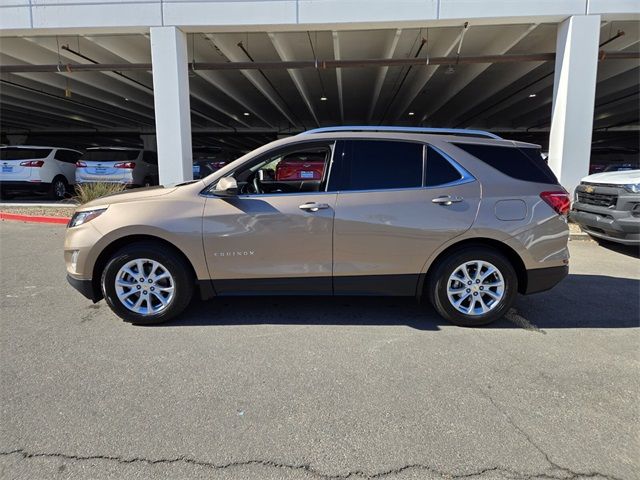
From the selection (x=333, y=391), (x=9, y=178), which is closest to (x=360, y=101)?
(x=9, y=178)

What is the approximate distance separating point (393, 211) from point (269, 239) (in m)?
1.17

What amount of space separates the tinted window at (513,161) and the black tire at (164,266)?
9.55ft

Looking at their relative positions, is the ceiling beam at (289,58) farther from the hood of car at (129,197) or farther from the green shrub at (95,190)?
the hood of car at (129,197)

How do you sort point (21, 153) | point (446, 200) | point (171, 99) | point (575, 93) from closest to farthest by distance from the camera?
point (446, 200) → point (575, 93) → point (171, 99) → point (21, 153)

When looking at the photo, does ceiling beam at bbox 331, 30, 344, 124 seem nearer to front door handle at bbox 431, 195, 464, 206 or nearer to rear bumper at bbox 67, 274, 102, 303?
front door handle at bbox 431, 195, 464, 206

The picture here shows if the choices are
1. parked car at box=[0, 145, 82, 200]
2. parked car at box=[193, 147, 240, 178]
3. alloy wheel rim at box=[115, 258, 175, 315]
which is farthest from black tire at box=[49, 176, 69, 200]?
alloy wheel rim at box=[115, 258, 175, 315]

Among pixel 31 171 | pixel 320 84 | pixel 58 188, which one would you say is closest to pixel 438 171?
pixel 31 171

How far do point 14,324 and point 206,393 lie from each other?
97.5 inches

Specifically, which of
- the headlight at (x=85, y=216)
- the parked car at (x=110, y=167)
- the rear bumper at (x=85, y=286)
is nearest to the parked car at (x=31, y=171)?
the parked car at (x=110, y=167)

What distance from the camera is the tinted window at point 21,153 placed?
484 inches

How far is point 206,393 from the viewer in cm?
295

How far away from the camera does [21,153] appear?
12359 mm

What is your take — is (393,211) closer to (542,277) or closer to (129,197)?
(542,277)

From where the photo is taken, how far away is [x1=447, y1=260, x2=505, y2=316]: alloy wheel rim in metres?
4.05
